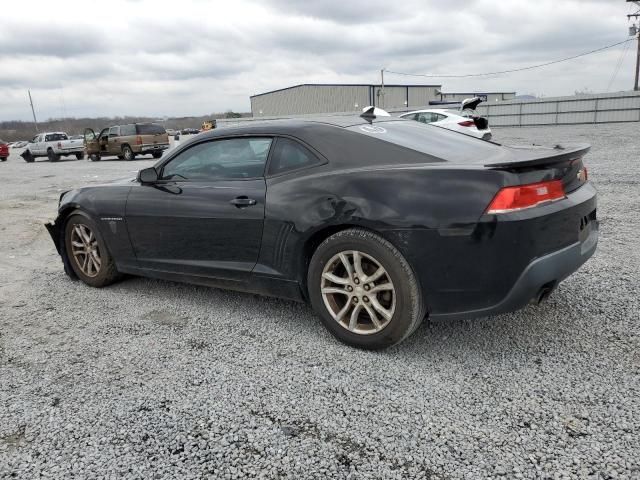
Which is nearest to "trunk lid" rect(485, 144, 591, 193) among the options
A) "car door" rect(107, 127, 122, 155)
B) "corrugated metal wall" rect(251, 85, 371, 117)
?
"car door" rect(107, 127, 122, 155)

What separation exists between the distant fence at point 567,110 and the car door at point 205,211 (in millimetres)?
23828

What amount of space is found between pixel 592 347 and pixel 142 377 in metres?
2.67

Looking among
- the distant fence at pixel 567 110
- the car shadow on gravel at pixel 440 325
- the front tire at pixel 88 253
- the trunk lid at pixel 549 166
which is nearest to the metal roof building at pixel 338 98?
the distant fence at pixel 567 110

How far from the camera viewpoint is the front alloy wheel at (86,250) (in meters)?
4.62

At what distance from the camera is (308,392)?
273cm

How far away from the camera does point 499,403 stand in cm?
253

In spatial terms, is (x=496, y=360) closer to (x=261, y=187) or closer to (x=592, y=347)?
(x=592, y=347)

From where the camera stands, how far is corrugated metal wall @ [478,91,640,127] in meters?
28.6

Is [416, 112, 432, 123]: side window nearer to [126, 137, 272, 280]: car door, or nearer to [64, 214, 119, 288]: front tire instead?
[64, 214, 119, 288]: front tire

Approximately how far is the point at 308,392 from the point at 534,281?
4.40ft

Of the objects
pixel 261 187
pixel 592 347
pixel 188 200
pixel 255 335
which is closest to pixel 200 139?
pixel 188 200

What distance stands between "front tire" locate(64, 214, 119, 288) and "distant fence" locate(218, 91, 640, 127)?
917 inches

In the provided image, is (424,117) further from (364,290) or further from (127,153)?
(364,290)

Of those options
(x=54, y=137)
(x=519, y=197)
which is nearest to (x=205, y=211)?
(x=519, y=197)
